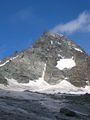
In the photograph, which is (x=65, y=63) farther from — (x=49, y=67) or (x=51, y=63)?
(x=49, y=67)

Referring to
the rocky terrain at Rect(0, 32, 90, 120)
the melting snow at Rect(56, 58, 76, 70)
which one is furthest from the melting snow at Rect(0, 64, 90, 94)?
the melting snow at Rect(56, 58, 76, 70)

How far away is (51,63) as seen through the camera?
111 meters

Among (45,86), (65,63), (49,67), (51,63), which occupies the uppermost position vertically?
(65,63)

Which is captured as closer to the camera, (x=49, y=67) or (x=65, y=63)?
(x=49, y=67)

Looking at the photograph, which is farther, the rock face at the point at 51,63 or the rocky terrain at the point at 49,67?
the rock face at the point at 51,63

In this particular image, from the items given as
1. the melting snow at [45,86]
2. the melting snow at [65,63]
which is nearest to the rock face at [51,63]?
the melting snow at [65,63]

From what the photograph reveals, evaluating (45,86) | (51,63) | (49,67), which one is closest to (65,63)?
(51,63)

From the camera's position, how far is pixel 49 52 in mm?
114812

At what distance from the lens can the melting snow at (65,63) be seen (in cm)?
11022

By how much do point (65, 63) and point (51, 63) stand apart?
14.0 ft

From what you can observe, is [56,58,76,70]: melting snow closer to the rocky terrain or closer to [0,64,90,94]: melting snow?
the rocky terrain

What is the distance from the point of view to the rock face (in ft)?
338

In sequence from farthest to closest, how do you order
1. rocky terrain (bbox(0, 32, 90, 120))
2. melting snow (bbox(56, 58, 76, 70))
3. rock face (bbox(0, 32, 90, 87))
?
melting snow (bbox(56, 58, 76, 70)), rock face (bbox(0, 32, 90, 87)), rocky terrain (bbox(0, 32, 90, 120))

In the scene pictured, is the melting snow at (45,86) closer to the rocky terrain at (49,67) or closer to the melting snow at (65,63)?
the rocky terrain at (49,67)
